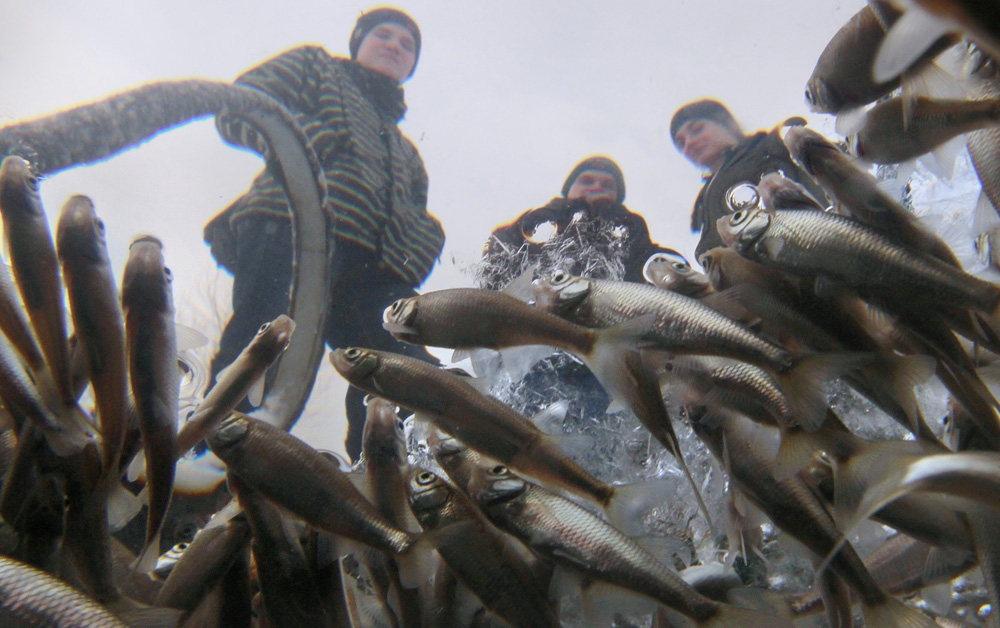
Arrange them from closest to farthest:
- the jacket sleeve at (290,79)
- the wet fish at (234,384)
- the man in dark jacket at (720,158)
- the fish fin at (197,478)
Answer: the wet fish at (234,384) → the fish fin at (197,478) → the man in dark jacket at (720,158) → the jacket sleeve at (290,79)

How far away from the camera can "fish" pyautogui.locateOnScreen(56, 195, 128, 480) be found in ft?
4.12

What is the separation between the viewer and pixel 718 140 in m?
4.66

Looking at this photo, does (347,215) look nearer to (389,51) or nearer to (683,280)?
(389,51)

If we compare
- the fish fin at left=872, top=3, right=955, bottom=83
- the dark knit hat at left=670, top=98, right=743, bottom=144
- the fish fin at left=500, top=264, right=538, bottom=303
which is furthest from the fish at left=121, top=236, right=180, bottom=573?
the dark knit hat at left=670, top=98, right=743, bottom=144

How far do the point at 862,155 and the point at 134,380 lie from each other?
2.01 meters

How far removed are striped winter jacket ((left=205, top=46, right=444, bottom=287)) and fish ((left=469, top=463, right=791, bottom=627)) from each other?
385 centimetres

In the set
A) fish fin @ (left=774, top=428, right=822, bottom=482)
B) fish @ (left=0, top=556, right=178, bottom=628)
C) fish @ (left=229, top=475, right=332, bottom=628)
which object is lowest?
fish @ (left=229, top=475, right=332, bottom=628)

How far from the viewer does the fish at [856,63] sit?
1.16 m

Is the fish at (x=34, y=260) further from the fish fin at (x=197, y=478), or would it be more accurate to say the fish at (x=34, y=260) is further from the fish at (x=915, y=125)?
the fish at (x=915, y=125)

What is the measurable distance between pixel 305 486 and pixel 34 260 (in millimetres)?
889

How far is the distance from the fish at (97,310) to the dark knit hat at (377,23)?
15.4 ft

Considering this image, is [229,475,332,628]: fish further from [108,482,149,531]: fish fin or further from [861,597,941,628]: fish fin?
[861,597,941,628]: fish fin

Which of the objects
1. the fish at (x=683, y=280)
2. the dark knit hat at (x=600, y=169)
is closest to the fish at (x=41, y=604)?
the fish at (x=683, y=280)

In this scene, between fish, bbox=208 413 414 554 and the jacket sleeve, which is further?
the jacket sleeve
